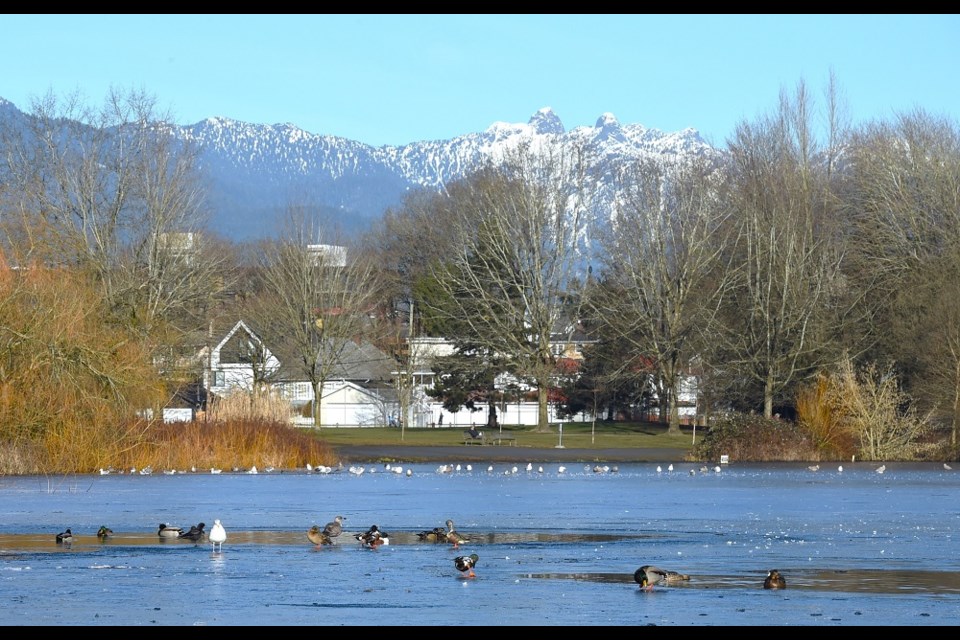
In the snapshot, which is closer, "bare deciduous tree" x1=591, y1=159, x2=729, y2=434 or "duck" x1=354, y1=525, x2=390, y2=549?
"duck" x1=354, y1=525, x2=390, y2=549

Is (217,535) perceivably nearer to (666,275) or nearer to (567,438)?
(567,438)

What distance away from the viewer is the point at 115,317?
184 feet

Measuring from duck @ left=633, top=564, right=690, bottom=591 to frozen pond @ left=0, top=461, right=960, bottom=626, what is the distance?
0.17 m

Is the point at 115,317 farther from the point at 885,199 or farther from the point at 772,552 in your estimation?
the point at 772,552

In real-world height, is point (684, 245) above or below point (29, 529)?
above

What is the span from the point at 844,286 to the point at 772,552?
5009 centimetres

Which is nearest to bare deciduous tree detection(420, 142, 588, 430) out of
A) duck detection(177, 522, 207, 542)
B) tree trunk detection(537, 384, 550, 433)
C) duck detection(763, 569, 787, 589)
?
tree trunk detection(537, 384, 550, 433)

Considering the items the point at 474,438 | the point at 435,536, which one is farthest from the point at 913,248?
the point at 435,536

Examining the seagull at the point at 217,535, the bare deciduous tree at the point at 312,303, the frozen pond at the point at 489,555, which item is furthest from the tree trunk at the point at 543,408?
the seagull at the point at 217,535

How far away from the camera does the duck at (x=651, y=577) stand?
677 inches

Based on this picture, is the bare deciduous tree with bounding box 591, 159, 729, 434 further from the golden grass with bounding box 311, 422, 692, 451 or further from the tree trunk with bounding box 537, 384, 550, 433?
the tree trunk with bounding box 537, 384, 550, 433

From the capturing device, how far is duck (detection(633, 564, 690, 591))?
56.4ft

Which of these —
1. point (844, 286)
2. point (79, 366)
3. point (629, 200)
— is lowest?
point (79, 366)
